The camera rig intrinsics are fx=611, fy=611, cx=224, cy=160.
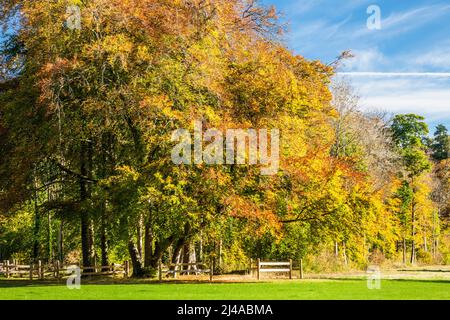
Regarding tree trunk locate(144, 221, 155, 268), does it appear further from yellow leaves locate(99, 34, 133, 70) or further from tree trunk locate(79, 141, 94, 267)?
yellow leaves locate(99, 34, 133, 70)

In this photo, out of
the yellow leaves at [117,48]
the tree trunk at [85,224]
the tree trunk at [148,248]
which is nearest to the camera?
the yellow leaves at [117,48]

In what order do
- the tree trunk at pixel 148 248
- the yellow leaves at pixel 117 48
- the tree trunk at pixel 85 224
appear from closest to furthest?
the yellow leaves at pixel 117 48, the tree trunk at pixel 85 224, the tree trunk at pixel 148 248

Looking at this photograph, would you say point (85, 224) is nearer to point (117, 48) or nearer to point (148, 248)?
point (148, 248)

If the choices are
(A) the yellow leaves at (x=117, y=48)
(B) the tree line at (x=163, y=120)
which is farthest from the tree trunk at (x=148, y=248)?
(A) the yellow leaves at (x=117, y=48)

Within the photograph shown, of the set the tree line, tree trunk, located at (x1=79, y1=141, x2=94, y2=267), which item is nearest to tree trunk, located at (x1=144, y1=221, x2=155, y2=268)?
the tree line

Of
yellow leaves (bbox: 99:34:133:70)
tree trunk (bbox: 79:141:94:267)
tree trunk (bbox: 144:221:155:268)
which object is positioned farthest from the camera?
tree trunk (bbox: 144:221:155:268)

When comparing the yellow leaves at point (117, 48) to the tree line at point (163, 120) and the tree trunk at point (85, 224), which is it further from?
the tree trunk at point (85, 224)

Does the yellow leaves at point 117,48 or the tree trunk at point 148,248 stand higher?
the yellow leaves at point 117,48

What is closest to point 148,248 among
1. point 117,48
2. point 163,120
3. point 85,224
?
point 85,224

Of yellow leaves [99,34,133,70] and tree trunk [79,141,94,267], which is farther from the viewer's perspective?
tree trunk [79,141,94,267]

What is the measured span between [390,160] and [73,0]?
3542 cm

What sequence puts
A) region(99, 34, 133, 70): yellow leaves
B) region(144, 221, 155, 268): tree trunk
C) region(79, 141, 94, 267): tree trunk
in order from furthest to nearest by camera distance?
region(144, 221, 155, 268): tree trunk
region(79, 141, 94, 267): tree trunk
region(99, 34, 133, 70): yellow leaves

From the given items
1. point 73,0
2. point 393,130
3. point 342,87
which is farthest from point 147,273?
point 393,130

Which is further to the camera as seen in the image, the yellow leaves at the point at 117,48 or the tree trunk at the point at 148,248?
the tree trunk at the point at 148,248
